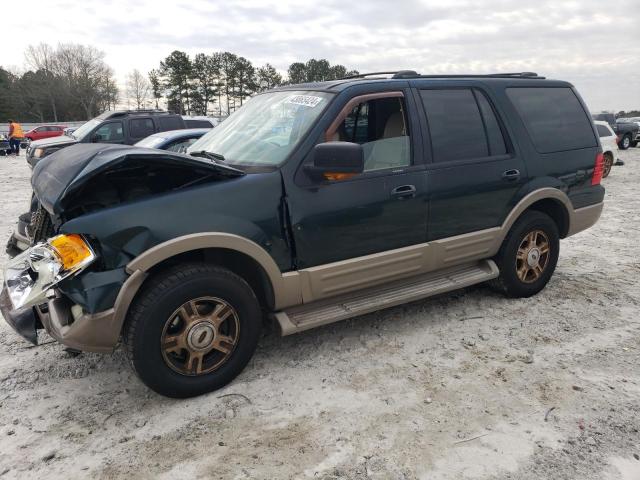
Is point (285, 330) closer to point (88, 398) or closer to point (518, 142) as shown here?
point (88, 398)

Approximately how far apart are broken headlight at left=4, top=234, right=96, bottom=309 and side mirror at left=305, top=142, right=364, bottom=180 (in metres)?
1.48

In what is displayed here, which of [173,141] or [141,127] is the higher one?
[141,127]

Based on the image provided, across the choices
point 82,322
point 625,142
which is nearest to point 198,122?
point 82,322

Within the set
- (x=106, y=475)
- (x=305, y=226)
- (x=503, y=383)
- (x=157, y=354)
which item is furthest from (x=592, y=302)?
(x=106, y=475)

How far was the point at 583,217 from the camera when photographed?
16.0ft

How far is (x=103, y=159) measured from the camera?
2809 millimetres

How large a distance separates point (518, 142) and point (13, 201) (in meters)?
10.1

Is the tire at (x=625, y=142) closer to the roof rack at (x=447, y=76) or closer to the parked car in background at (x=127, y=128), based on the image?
the parked car in background at (x=127, y=128)

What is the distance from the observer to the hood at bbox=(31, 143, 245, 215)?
2.76 metres

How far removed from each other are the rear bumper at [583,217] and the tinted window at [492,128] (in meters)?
1.19

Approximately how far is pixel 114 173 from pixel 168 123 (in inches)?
471

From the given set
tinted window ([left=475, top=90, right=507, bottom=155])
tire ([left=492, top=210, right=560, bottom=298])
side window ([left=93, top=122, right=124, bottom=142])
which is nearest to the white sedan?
tire ([left=492, top=210, right=560, bottom=298])

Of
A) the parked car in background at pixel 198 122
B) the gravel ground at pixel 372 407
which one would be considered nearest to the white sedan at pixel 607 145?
the gravel ground at pixel 372 407

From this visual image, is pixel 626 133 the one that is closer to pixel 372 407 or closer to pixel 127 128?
pixel 127 128
